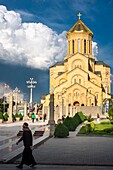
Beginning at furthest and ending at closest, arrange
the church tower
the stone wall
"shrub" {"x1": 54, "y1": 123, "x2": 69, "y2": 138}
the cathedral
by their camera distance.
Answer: the church tower
the cathedral
the stone wall
"shrub" {"x1": 54, "y1": 123, "x2": 69, "y2": 138}

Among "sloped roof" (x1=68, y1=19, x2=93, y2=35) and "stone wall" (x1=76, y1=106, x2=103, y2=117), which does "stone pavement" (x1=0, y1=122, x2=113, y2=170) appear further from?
"sloped roof" (x1=68, y1=19, x2=93, y2=35)

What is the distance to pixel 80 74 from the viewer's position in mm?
78000

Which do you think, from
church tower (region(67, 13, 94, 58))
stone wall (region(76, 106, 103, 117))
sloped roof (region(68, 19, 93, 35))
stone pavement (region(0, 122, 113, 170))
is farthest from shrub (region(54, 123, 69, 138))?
sloped roof (region(68, 19, 93, 35))

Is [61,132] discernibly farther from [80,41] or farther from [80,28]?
[80,28]

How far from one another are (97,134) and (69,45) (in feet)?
211

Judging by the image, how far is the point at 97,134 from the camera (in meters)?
21.4

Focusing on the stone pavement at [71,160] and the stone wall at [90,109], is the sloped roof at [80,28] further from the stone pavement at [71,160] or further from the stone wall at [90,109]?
the stone pavement at [71,160]

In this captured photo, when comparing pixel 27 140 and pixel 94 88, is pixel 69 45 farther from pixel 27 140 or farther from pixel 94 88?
pixel 27 140

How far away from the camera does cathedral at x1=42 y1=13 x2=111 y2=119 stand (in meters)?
73.6

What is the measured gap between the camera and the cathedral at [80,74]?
73562mm

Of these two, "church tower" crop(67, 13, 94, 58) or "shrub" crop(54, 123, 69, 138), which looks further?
"church tower" crop(67, 13, 94, 58)

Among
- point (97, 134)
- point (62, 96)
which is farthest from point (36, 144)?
point (62, 96)

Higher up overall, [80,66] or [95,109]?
[80,66]

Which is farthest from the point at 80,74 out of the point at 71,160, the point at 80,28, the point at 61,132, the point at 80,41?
the point at 71,160
